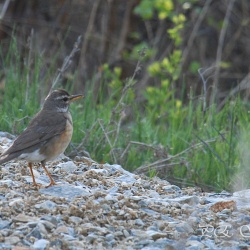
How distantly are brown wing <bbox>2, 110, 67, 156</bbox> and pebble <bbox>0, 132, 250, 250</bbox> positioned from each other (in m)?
0.28

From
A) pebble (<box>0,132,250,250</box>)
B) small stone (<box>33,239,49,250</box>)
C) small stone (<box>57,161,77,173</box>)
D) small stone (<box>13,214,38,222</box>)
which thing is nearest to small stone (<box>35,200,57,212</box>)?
pebble (<box>0,132,250,250</box>)

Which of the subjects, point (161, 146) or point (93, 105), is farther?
point (93, 105)

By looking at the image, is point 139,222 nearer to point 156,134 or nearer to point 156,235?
point 156,235

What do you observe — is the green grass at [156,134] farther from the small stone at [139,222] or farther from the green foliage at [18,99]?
the small stone at [139,222]

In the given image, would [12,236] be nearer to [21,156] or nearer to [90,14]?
[21,156]

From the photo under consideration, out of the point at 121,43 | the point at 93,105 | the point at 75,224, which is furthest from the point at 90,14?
the point at 75,224

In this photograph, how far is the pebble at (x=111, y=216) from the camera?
6005mm

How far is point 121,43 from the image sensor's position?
1661 centimetres

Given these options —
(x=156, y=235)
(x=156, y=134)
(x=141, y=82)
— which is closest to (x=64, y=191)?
(x=156, y=235)

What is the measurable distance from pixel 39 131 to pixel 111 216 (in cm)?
169

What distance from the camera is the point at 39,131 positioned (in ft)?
25.9

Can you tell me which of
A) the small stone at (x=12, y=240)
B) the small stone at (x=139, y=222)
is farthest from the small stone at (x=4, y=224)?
the small stone at (x=139, y=222)

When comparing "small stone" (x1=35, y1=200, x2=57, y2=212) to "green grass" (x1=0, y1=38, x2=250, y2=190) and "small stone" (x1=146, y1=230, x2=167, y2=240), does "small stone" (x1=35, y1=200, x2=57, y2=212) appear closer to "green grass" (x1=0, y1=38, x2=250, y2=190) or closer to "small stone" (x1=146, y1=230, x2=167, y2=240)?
"small stone" (x1=146, y1=230, x2=167, y2=240)

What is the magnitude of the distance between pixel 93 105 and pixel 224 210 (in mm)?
3975
